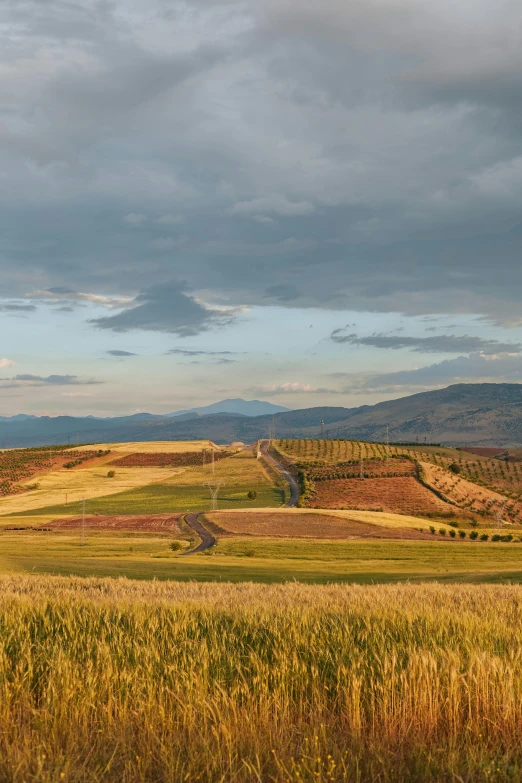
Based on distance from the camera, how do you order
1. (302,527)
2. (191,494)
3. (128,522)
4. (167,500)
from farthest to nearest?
(191,494) → (167,500) → (128,522) → (302,527)

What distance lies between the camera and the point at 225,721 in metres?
5.12

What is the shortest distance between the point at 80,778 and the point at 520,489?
133 meters

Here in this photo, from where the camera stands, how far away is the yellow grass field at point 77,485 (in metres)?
112

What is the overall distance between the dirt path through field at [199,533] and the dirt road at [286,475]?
819 inches

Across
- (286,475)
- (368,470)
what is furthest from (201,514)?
(286,475)

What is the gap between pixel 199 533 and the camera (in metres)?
73.5

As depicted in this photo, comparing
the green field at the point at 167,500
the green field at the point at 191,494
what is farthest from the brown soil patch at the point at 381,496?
the green field at the point at 167,500

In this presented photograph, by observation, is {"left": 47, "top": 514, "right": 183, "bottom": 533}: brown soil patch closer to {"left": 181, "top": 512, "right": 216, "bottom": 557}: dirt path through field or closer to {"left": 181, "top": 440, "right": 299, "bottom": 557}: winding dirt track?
{"left": 181, "top": 512, "right": 216, "bottom": 557}: dirt path through field

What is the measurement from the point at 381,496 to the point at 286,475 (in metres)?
32.2

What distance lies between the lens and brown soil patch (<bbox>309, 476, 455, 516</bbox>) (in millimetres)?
100625

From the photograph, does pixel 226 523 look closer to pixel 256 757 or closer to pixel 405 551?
pixel 405 551

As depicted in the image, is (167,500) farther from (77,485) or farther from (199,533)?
(199,533)

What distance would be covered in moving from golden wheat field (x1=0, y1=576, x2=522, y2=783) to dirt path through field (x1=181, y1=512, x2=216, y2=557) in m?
50.7

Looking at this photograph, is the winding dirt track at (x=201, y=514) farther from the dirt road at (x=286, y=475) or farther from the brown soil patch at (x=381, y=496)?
the brown soil patch at (x=381, y=496)
